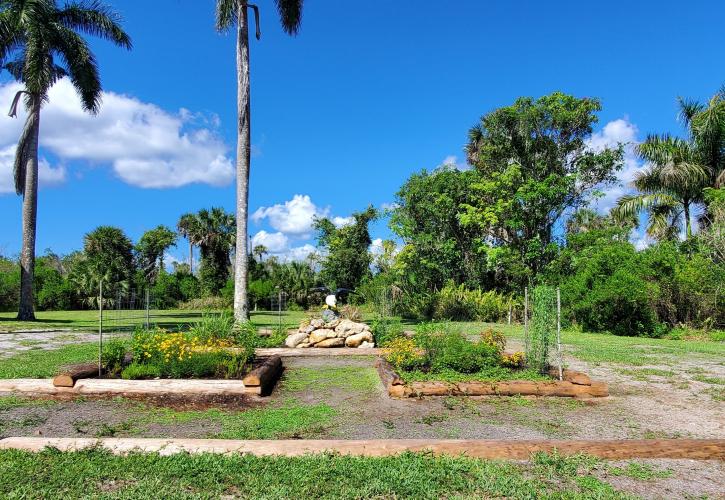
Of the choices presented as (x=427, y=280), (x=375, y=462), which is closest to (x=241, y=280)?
(x=375, y=462)

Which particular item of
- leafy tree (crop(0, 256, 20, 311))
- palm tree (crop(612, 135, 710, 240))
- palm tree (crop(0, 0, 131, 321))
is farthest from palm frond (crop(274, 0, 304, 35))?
leafy tree (crop(0, 256, 20, 311))

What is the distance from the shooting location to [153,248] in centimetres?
3659

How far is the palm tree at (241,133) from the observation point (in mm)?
12992

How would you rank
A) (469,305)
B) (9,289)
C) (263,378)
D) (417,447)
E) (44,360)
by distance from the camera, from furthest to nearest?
1. (9,289)
2. (469,305)
3. (44,360)
4. (263,378)
5. (417,447)

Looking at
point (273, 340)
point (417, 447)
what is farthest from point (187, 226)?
point (417, 447)

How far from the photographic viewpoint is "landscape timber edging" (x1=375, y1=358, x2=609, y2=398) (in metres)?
6.20

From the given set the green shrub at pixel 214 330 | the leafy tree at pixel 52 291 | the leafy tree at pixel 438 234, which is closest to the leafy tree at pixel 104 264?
the leafy tree at pixel 52 291

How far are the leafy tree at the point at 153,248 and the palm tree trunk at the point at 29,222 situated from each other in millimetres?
16254

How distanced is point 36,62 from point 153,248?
1932cm

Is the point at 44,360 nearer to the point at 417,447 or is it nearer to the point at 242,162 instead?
the point at 242,162

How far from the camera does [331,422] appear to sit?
16.9ft

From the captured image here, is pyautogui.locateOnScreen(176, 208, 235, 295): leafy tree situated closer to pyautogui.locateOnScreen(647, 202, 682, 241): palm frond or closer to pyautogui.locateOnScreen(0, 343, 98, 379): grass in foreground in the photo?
pyautogui.locateOnScreen(0, 343, 98, 379): grass in foreground

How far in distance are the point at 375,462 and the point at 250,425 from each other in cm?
176

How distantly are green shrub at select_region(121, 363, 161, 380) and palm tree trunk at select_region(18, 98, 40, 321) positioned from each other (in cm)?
1596
